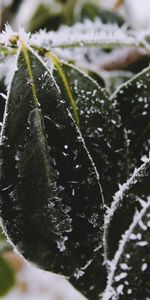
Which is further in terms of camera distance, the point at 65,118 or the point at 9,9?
the point at 9,9

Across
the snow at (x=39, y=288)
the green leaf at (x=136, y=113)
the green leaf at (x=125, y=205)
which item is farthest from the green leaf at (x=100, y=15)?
the snow at (x=39, y=288)

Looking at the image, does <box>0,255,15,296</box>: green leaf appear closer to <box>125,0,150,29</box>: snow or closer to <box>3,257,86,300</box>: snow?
<box>125,0,150,29</box>: snow

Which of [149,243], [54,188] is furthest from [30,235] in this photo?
[149,243]

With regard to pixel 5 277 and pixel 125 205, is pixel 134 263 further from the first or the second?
pixel 5 277

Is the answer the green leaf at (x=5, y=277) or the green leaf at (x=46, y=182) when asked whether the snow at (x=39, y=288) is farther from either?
the green leaf at (x=46, y=182)

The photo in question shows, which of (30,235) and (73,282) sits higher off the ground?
(30,235)

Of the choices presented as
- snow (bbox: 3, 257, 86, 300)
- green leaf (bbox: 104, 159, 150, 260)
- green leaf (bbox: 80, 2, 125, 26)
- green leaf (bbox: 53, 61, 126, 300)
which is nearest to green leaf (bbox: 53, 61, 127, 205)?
green leaf (bbox: 53, 61, 126, 300)

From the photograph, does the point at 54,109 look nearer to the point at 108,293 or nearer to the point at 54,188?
the point at 54,188
